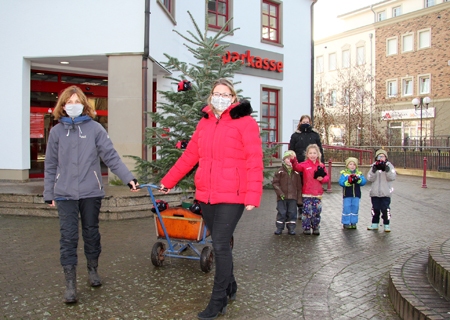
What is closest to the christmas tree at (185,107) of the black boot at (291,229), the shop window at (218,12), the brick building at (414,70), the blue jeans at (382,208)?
the black boot at (291,229)

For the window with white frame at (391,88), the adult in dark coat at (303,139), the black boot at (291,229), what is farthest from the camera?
the window with white frame at (391,88)

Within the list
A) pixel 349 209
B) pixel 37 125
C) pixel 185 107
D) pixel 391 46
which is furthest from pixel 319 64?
pixel 185 107

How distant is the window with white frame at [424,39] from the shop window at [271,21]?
991 inches

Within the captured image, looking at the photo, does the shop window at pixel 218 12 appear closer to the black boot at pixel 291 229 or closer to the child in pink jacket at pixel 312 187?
the child in pink jacket at pixel 312 187

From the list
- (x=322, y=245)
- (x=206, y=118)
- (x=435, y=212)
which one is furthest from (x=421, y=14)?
(x=206, y=118)

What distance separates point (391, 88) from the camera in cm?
4116

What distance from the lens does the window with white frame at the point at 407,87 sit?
39.4 meters

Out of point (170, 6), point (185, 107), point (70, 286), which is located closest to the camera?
point (70, 286)

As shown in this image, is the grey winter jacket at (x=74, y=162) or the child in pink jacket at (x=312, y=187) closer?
the grey winter jacket at (x=74, y=162)

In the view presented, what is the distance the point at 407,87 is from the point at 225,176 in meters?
39.8

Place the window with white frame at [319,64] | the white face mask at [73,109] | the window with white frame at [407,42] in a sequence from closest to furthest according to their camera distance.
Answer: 1. the white face mask at [73,109]
2. the window with white frame at [407,42]
3. the window with white frame at [319,64]

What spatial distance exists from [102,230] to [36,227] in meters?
1.19

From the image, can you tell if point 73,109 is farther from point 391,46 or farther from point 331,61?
point 331,61

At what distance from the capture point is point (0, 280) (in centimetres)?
486
